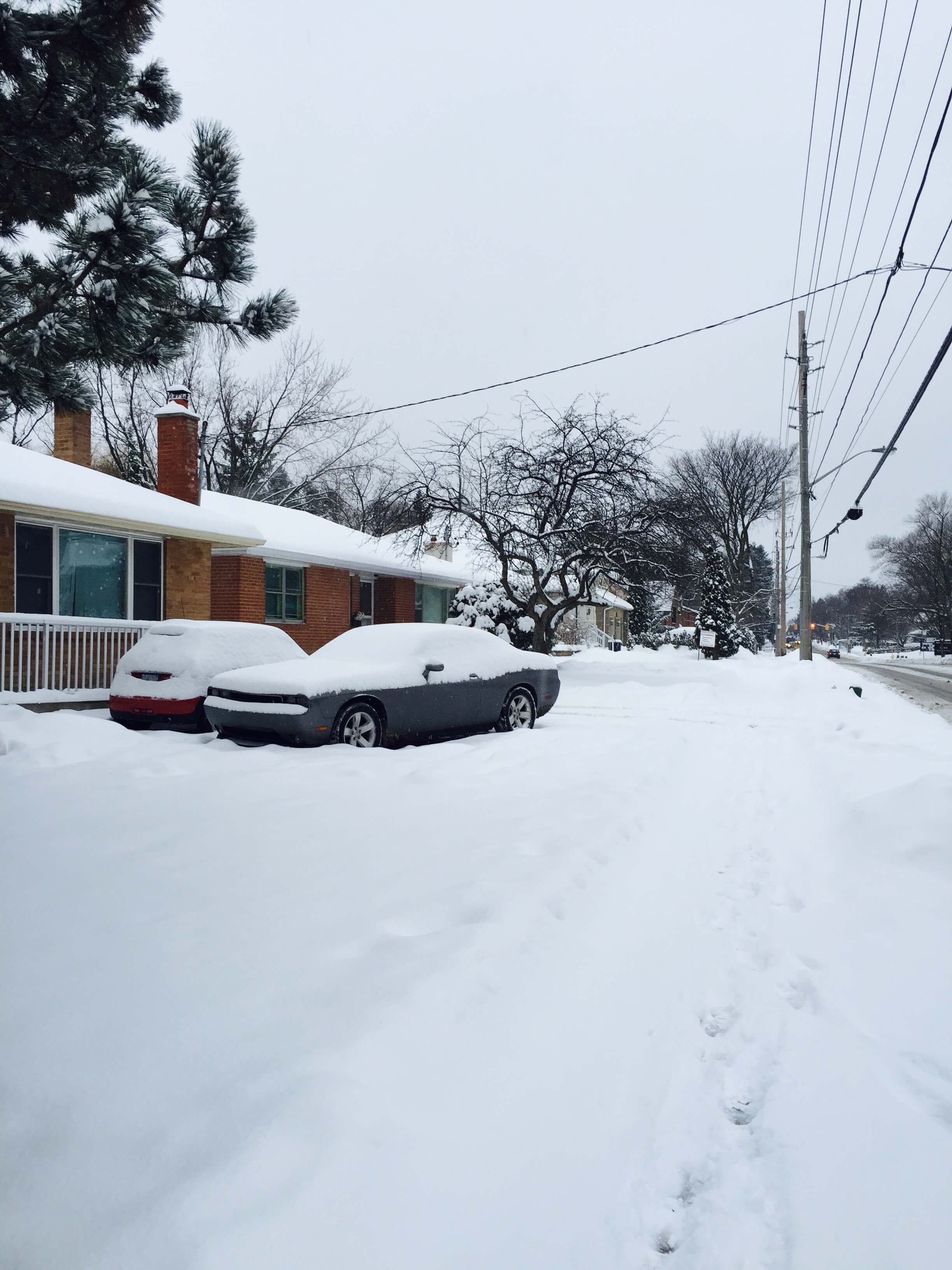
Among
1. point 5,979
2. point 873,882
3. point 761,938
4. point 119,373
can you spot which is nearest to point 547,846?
point 761,938

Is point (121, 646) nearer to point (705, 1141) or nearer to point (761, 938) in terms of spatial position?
point (761, 938)

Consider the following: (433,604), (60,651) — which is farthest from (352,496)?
(60,651)

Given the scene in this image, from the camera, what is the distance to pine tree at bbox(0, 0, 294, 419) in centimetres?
486

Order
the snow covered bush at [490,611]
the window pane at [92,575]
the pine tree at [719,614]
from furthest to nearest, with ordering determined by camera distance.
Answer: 1. the pine tree at [719,614]
2. the snow covered bush at [490,611]
3. the window pane at [92,575]

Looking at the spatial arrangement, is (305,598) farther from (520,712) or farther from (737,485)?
(737,485)

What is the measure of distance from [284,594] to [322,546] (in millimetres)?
1562

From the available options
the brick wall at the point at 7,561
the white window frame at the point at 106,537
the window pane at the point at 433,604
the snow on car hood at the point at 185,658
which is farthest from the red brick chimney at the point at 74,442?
the window pane at the point at 433,604

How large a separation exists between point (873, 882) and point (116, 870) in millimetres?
4265

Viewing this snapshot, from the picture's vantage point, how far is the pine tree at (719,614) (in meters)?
46.4

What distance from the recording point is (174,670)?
34.2 feet

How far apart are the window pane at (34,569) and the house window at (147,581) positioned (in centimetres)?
156

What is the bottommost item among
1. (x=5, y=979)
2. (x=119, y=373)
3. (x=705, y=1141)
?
(x=705, y=1141)

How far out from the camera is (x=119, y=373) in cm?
654

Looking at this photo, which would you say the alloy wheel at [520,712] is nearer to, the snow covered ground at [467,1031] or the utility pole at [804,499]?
the snow covered ground at [467,1031]
